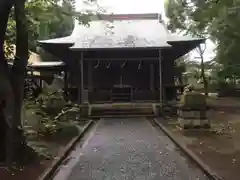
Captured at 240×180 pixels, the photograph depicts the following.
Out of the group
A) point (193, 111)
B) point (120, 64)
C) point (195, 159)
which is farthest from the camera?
point (120, 64)

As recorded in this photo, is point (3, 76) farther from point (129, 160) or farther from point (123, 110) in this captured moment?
point (123, 110)

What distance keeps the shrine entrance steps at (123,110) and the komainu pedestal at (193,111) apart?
6.57 m

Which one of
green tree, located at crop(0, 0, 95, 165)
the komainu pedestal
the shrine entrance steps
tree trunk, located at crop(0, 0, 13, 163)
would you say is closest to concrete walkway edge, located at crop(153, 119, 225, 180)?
the komainu pedestal

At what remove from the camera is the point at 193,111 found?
14391mm

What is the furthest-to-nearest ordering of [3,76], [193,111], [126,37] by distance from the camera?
[126,37], [193,111], [3,76]

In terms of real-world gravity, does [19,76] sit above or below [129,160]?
above

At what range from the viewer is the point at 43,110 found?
50.4ft

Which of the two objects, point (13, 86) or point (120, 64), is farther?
point (120, 64)

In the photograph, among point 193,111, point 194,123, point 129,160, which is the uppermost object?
point 193,111

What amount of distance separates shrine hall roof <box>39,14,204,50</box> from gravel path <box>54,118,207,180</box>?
7.12m

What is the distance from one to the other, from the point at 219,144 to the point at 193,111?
124 inches

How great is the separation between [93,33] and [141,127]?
11240mm

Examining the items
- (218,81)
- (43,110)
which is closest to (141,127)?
(43,110)

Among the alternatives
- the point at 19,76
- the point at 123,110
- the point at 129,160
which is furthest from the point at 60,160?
the point at 123,110
